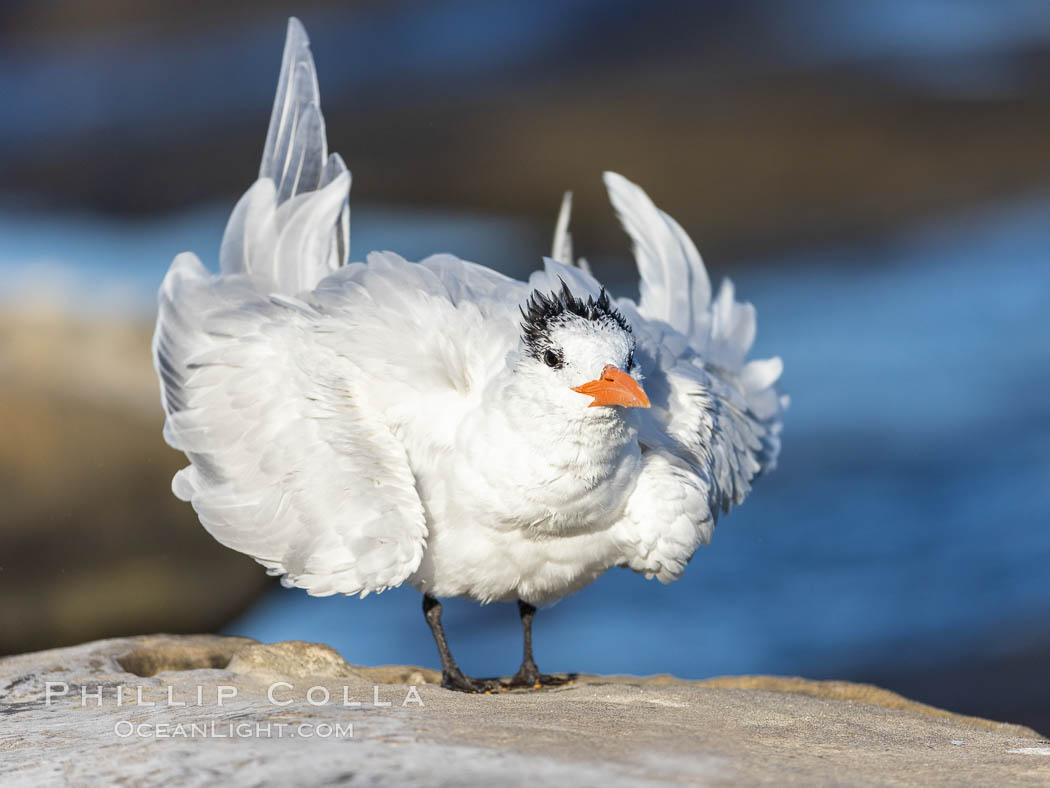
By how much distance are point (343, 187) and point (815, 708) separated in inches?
111

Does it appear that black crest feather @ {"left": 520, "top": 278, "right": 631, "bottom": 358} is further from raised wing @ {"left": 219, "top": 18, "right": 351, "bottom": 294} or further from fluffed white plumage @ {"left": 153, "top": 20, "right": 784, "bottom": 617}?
raised wing @ {"left": 219, "top": 18, "right": 351, "bottom": 294}

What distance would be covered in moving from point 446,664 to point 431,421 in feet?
3.10

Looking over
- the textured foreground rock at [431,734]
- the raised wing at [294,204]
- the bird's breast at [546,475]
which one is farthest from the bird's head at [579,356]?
the raised wing at [294,204]

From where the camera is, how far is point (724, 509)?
16.1 feet

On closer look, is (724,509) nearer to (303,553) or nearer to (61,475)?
(303,553)

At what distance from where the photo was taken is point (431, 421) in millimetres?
4160

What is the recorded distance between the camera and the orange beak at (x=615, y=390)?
3570 mm

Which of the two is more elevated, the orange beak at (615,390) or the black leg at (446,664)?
the orange beak at (615,390)

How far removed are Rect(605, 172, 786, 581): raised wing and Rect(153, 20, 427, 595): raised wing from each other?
2.89 ft

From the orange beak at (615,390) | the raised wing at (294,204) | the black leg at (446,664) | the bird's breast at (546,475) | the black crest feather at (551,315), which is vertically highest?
the raised wing at (294,204)

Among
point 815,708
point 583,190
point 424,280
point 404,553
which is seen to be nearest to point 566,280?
point 424,280

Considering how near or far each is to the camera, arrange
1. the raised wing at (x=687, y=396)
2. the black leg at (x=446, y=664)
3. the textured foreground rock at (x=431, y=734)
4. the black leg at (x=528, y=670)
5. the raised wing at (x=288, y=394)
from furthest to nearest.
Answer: the black leg at (x=528, y=670) < the black leg at (x=446, y=664) < the raised wing at (x=687, y=396) < the raised wing at (x=288, y=394) < the textured foreground rock at (x=431, y=734)

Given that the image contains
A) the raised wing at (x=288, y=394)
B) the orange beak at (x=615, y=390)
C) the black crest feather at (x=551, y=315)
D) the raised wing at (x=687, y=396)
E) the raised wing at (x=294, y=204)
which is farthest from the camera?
the raised wing at (x=294, y=204)

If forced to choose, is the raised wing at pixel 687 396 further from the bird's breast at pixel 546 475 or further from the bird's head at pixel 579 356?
the bird's head at pixel 579 356
